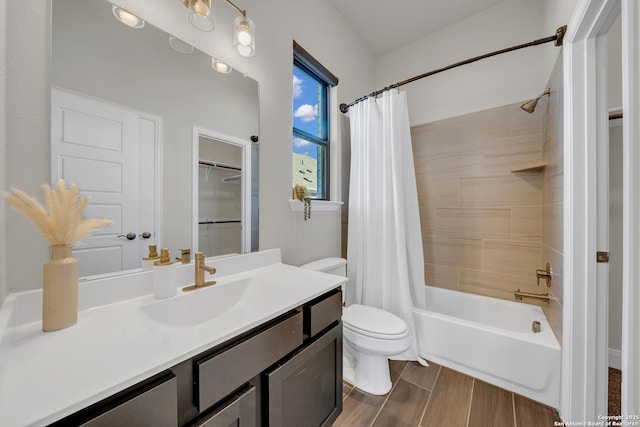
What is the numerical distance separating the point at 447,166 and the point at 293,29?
70.7 inches

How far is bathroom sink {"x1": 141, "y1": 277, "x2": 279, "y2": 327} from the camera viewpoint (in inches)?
35.1

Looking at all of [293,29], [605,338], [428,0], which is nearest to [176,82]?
[293,29]

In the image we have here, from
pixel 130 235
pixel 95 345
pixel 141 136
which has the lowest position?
pixel 95 345

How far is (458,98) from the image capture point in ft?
7.48

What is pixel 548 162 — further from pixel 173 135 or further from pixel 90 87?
pixel 90 87

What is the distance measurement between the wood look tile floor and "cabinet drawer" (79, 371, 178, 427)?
108 cm

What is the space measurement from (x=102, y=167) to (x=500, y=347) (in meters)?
2.31

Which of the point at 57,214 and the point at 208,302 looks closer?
the point at 57,214

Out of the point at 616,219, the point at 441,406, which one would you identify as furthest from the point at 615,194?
the point at 441,406

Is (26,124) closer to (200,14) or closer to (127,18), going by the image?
(127,18)

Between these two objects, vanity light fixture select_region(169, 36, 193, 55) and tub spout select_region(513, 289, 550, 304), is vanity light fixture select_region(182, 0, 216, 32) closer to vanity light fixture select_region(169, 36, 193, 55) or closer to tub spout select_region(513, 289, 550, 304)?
vanity light fixture select_region(169, 36, 193, 55)

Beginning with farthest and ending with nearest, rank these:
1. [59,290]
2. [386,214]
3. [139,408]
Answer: [386,214] < [59,290] < [139,408]

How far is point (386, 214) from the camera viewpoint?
75.7 inches

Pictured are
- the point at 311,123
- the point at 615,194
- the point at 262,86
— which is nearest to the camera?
the point at 262,86
